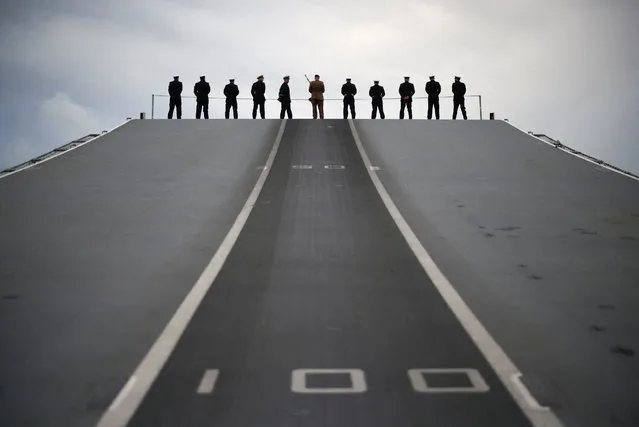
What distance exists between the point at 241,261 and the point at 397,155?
12202 mm

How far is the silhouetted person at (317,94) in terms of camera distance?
31719 mm

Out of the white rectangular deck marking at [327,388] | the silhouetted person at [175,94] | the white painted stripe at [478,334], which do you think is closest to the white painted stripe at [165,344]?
the white rectangular deck marking at [327,388]

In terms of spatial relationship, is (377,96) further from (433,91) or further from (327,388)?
(327,388)

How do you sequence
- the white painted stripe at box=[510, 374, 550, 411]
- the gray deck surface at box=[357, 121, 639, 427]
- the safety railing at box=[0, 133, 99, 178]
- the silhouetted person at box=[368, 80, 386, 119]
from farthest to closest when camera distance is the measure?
the silhouetted person at box=[368, 80, 386, 119]
the safety railing at box=[0, 133, 99, 178]
the gray deck surface at box=[357, 121, 639, 427]
the white painted stripe at box=[510, 374, 550, 411]

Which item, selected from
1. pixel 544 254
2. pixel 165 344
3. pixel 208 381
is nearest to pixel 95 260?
pixel 165 344

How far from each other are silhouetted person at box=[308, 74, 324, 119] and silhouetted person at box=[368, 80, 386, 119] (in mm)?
2259

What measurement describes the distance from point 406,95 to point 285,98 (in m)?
5.42

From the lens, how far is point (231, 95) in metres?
31.5

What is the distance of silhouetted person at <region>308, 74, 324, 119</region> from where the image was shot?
104 feet

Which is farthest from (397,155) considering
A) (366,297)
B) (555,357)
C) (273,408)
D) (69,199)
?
(273,408)

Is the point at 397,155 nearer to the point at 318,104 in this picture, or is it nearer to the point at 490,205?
the point at 490,205

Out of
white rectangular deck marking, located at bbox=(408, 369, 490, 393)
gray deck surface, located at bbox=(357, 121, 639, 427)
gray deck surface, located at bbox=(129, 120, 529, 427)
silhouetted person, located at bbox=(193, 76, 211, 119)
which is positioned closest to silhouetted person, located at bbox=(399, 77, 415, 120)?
silhouetted person, located at bbox=(193, 76, 211, 119)

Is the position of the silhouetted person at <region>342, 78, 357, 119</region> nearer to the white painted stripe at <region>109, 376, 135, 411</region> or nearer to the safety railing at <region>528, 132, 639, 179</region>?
the safety railing at <region>528, 132, 639, 179</region>

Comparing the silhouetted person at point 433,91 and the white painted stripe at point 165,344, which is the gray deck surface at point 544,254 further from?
the silhouetted person at point 433,91
